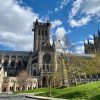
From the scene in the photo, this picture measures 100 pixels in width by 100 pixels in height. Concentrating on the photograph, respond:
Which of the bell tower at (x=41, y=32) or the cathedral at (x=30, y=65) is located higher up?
the bell tower at (x=41, y=32)

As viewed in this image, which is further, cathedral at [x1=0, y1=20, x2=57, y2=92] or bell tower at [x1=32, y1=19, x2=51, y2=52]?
bell tower at [x1=32, y1=19, x2=51, y2=52]

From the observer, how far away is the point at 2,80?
13250 centimetres

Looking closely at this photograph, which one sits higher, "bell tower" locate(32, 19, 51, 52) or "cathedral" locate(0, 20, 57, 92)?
"bell tower" locate(32, 19, 51, 52)

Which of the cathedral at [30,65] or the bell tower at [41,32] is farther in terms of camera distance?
the bell tower at [41,32]

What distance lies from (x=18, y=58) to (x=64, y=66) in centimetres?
9583

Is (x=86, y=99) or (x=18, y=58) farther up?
(x=18, y=58)

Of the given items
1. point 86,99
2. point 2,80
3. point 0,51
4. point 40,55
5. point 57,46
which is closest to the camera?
point 86,99

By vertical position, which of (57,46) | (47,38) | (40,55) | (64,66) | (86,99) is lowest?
(86,99)

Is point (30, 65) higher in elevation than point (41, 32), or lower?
lower

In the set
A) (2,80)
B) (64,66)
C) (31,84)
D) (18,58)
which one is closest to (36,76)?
(31,84)

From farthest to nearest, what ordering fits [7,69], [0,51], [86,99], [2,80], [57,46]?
[0,51] → [7,69] → [2,80] → [57,46] → [86,99]

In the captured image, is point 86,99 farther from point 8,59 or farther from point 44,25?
point 44,25

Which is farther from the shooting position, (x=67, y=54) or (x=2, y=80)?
(x=2, y=80)

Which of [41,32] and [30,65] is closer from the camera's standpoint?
[30,65]
